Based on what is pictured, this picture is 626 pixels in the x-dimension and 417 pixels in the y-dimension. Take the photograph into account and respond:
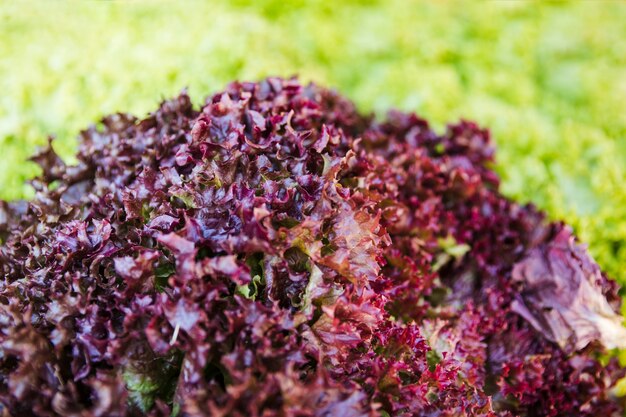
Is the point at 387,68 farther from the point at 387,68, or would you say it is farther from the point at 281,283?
the point at 281,283

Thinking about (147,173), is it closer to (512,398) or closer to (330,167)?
(330,167)

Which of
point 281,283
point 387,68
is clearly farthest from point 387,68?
point 281,283

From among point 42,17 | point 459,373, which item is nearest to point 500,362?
point 459,373

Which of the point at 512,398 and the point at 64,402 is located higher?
the point at 512,398

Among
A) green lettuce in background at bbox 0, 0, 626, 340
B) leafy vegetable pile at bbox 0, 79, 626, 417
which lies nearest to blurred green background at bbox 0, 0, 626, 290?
green lettuce in background at bbox 0, 0, 626, 340

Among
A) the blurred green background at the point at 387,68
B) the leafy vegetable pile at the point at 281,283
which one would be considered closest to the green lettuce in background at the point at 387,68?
the blurred green background at the point at 387,68

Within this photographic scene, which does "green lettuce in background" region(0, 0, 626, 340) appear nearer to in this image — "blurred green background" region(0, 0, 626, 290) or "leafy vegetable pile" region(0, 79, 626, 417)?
"blurred green background" region(0, 0, 626, 290)

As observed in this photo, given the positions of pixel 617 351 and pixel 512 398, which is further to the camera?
pixel 617 351
